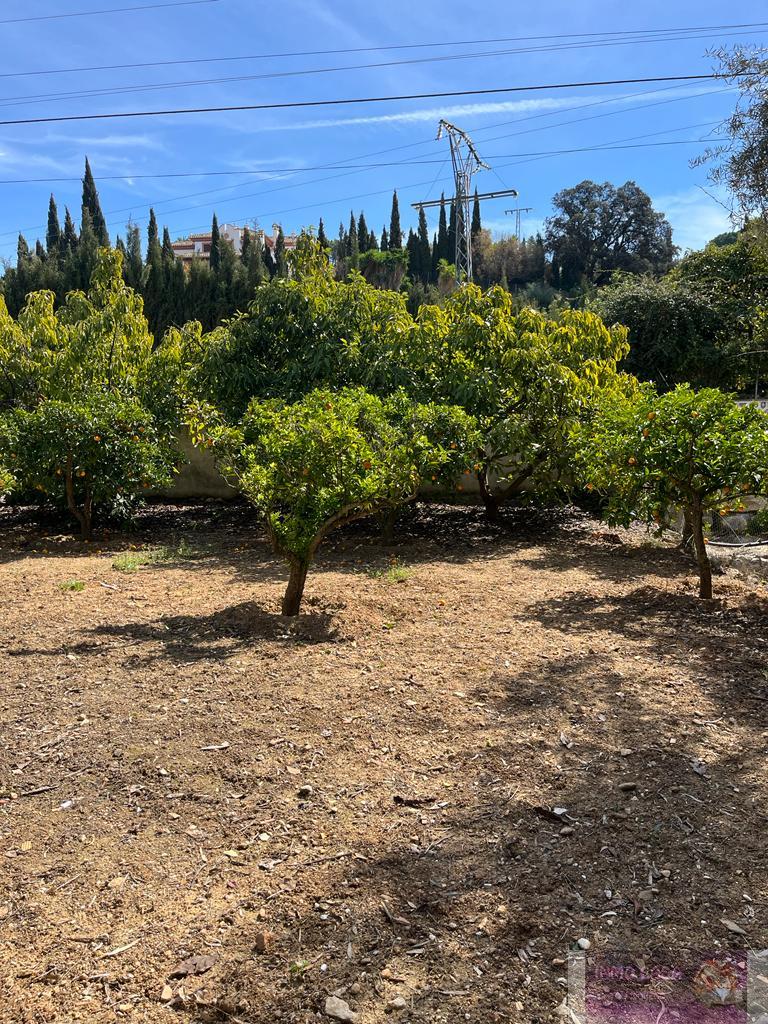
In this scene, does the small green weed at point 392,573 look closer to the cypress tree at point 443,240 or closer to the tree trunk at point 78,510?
the tree trunk at point 78,510

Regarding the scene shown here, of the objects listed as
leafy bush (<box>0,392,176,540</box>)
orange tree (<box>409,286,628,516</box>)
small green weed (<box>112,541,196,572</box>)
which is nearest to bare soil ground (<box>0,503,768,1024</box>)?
small green weed (<box>112,541,196,572</box>)

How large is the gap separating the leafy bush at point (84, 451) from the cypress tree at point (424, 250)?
54.2 meters

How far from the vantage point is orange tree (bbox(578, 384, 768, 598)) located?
4754 mm

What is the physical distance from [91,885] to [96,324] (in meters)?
8.70

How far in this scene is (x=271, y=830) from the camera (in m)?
2.60

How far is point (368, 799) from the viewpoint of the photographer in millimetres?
2777

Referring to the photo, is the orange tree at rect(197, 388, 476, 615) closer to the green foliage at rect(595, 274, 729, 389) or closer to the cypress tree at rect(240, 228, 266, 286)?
the green foliage at rect(595, 274, 729, 389)

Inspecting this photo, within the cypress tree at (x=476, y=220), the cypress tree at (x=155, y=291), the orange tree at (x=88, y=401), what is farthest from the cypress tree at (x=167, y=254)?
the orange tree at (x=88, y=401)

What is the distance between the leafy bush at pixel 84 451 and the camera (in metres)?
7.82

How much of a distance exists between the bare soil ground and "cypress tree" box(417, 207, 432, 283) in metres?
57.7

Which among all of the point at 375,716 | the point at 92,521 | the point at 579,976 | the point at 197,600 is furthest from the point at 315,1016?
the point at 92,521

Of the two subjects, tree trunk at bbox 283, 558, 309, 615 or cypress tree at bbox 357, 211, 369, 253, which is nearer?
tree trunk at bbox 283, 558, 309, 615

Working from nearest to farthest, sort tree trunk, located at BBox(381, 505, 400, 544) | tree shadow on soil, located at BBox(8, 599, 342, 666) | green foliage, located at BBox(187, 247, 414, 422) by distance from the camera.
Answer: tree shadow on soil, located at BBox(8, 599, 342, 666), tree trunk, located at BBox(381, 505, 400, 544), green foliage, located at BBox(187, 247, 414, 422)

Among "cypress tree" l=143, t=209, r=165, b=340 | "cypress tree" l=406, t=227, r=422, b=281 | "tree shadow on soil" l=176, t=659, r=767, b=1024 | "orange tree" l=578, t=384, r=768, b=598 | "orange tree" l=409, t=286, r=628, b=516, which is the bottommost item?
"tree shadow on soil" l=176, t=659, r=767, b=1024
